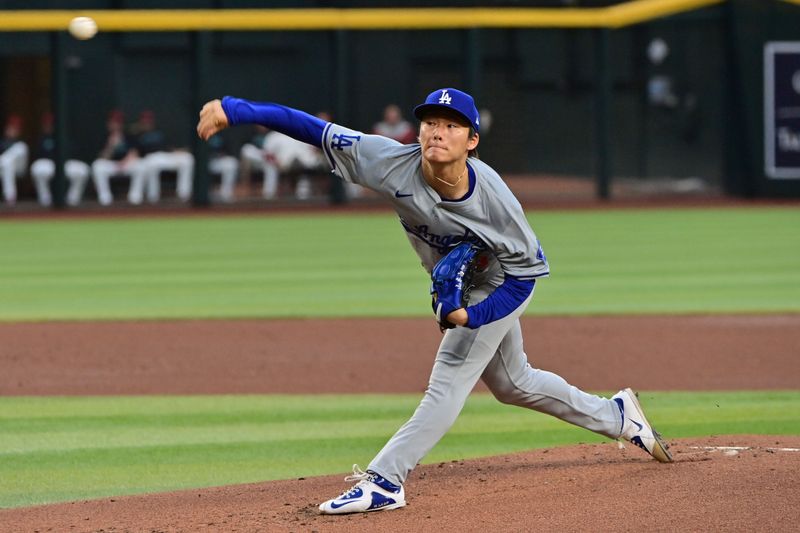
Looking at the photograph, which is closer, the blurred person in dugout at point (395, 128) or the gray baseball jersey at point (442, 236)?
the gray baseball jersey at point (442, 236)

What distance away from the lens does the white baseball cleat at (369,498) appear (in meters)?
4.72

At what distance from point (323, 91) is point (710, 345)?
14543 millimetres

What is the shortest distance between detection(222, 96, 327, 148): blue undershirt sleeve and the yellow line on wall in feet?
56.6

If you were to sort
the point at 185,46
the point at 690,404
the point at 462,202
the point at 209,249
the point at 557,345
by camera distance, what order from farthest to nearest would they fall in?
the point at 185,46 < the point at 209,249 < the point at 557,345 < the point at 690,404 < the point at 462,202

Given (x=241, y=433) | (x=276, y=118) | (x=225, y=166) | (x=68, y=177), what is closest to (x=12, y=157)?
(x=68, y=177)

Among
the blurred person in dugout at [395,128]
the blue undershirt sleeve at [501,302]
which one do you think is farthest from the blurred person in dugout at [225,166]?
the blue undershirt sleeve at [501,302]

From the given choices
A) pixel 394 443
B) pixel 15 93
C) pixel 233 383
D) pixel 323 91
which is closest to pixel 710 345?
pixel 233 383

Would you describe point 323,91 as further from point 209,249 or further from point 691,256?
point 691,256

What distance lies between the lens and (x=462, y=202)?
4.74 m

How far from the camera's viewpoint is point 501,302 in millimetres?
4879

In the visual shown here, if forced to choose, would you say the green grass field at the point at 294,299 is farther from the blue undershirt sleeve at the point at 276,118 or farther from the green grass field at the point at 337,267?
the blue undershirt sleeve at the point at 276,118

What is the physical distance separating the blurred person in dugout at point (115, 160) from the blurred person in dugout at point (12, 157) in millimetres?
1201

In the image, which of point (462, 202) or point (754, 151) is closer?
point (462, 202)

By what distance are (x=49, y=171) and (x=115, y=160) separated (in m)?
1.10
